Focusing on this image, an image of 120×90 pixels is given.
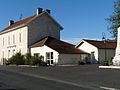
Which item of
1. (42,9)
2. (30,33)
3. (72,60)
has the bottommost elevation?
(72,60)

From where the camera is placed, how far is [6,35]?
7250 centimetres

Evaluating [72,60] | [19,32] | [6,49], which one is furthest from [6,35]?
[72,60]

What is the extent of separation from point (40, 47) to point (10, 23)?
872 inches

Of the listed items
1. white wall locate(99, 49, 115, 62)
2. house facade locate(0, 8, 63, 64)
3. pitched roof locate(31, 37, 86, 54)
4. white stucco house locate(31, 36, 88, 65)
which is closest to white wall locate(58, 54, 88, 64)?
white stucco house locate(31, 36, 88, 65)

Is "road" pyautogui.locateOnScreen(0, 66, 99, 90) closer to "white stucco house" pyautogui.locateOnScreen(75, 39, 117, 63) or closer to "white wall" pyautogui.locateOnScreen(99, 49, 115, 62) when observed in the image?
"white stucco house" pyautogui.locateOnScreen(75, 39, 117, 63)

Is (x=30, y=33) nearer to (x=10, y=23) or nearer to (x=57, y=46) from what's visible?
(x=57, y=46)

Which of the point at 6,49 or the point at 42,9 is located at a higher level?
the point at 42,9

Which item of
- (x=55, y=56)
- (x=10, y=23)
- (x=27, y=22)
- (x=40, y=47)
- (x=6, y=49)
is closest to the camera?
(x=55, y=56)

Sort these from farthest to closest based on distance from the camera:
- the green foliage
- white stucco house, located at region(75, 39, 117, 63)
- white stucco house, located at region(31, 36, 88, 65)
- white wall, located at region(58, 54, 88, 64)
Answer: white stucco house, located at region(75, 39, 117, 63), white wall, located at region(58, 54, 88, 64), white stucco house, located at region(31, 36, 88, 65), the green foliage

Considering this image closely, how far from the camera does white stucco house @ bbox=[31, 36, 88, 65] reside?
2162 inches

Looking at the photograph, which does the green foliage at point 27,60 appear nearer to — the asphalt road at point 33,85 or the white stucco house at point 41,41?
the white stucco house at point 41,41

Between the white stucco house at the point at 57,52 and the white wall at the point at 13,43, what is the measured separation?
9.41ft

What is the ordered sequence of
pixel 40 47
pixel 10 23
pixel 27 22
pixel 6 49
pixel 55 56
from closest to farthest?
1. pixel 55 56
2. pixel 40 47
3. pixel 27 22
4. pixel 6 49
5. pixel 10 23

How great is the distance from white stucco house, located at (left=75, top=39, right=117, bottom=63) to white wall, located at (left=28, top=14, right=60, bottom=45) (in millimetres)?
6640
